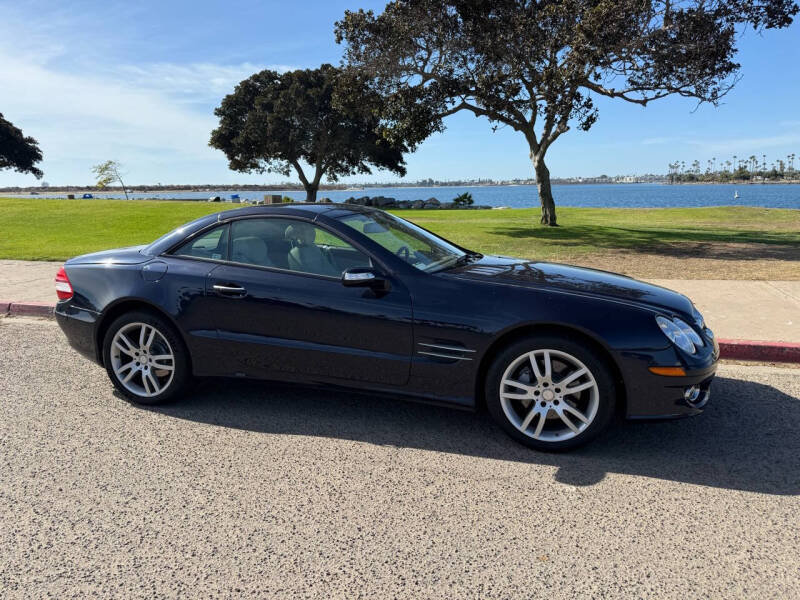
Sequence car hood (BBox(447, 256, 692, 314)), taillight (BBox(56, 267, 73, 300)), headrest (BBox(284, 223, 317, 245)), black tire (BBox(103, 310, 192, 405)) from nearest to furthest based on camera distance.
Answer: car hood (BBox(447, 256, 692, 314)) → headrest (BBox(284, 223, 317, 245)) → black tire (BBox(103, 310, 192, 405)) → taillight (BBox(56, 267, 73, 300))

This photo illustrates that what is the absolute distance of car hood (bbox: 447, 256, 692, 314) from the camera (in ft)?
12.6

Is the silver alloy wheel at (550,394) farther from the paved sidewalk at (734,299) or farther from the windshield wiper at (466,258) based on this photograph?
the paved sidewalk at (734,299)

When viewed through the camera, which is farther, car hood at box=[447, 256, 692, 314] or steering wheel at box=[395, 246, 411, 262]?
steering wheel at box=[395, 246, 411, 262]

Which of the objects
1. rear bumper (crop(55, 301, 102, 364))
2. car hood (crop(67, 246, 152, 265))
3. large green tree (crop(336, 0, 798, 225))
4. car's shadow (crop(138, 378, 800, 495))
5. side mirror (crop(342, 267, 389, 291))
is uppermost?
large green tree (crop(336, 0, 798, 225))

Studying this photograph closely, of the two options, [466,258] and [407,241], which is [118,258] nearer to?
[407,241]

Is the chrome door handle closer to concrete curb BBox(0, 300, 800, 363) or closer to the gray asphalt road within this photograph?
the gray asphalt road

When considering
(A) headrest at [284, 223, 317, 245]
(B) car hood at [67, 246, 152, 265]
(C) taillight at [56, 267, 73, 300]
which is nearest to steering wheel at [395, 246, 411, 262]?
(A) headrest at [284, 223, 317, 245]

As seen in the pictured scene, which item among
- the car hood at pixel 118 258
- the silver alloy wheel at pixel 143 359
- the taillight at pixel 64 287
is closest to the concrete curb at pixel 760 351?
the silver alloy wheel at pixel 143 359

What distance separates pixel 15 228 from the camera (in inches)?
830

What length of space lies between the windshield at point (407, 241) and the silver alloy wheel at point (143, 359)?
5.46 feet

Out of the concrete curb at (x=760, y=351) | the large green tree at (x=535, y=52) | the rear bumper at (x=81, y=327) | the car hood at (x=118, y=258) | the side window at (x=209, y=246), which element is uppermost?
the large green tree at (x=535, y=52)

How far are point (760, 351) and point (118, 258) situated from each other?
5.68 meters

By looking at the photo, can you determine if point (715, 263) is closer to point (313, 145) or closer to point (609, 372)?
point (609, 372)

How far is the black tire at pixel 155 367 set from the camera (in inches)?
174
